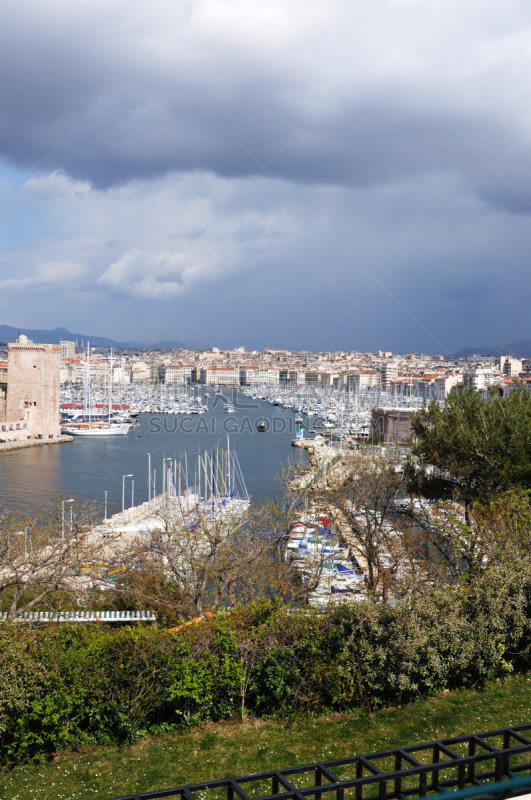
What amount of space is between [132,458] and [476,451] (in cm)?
1934

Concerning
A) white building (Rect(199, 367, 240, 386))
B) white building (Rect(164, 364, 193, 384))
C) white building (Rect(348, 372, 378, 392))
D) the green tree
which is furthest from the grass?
white building (Rect(164, 364, 193, 384))

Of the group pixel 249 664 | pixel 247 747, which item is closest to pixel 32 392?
pixel 249 664

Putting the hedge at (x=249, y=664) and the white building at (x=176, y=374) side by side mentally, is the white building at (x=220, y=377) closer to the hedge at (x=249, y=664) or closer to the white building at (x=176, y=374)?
the white building at (x=176, y=374)

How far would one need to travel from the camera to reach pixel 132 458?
2638 cm

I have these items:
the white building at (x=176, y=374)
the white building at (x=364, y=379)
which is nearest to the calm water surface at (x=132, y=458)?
the white building at (x=364, y=379)

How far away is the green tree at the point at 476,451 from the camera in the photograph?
357 inches

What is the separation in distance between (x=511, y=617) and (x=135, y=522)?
1080 cm

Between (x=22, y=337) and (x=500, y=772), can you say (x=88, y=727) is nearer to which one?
(x=500, y=772)

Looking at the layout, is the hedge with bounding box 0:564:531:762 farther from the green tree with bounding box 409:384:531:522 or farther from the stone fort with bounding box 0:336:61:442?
the stone fort with bounding box 0:336:61:442

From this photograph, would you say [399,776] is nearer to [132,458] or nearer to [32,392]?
[132,458]

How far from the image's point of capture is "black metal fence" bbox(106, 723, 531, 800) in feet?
7.45

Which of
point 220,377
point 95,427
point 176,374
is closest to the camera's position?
point 95,427

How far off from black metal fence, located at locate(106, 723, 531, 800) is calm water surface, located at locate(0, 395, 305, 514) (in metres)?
9.10

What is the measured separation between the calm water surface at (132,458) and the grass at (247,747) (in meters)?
8.07
